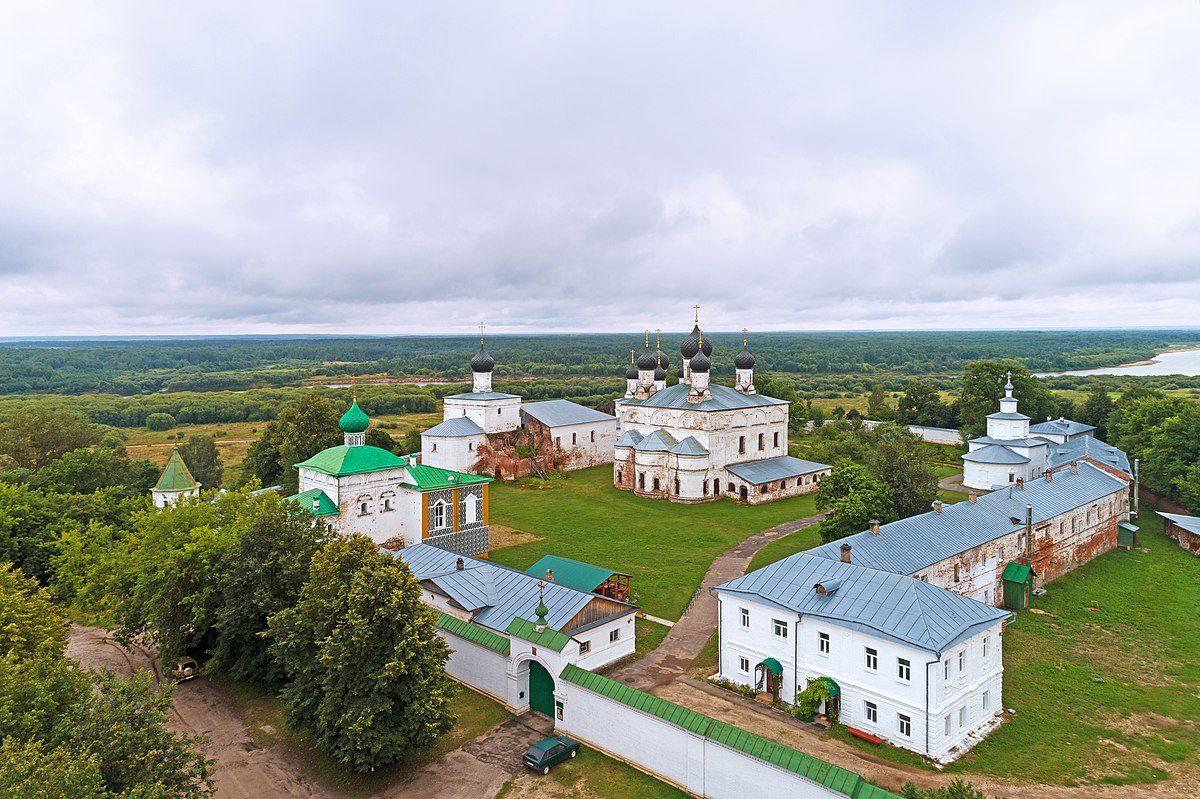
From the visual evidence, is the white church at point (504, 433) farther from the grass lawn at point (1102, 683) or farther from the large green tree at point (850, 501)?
the grass lawn at point (1102, 683)

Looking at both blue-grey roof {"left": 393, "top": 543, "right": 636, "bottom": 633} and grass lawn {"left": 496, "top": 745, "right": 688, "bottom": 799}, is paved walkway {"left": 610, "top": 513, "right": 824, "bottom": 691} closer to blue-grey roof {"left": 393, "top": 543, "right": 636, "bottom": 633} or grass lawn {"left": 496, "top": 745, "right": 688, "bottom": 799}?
blue-grey roof {"left": 393, "top": 543, "right": 636, "bottom": 633}

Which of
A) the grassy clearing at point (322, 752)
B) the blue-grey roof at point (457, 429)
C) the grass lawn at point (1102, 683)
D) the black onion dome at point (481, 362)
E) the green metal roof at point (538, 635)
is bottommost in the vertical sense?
the grass lawn at point (1102, 683)

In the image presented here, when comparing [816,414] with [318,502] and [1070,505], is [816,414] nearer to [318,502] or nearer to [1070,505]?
[1070,505]

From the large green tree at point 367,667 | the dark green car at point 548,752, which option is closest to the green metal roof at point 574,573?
the dark green car at point 548,752

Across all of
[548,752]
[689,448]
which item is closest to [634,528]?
[689,448]

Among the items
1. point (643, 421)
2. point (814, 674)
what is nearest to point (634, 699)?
point (814, 674)

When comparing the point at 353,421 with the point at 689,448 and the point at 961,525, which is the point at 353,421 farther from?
the point at 961,525
